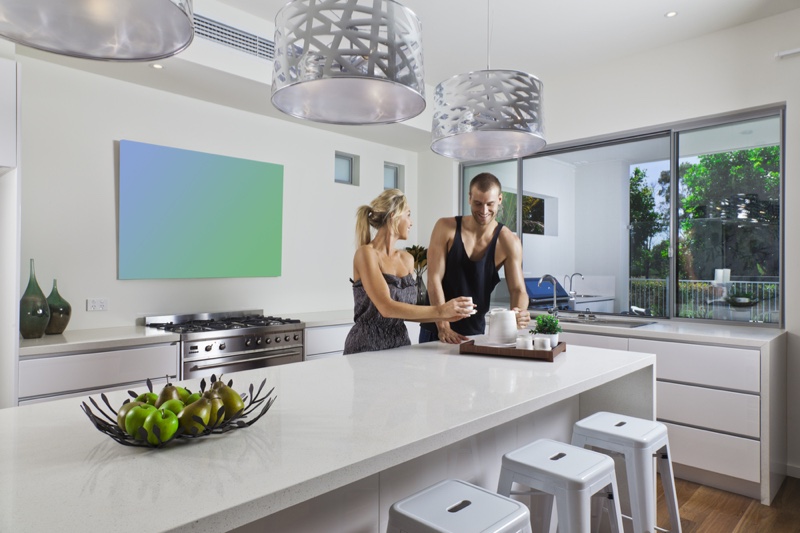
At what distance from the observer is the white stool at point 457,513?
4.14 ft

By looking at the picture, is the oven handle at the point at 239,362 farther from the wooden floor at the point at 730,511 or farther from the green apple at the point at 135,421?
the wooden floor at the point at 730,511

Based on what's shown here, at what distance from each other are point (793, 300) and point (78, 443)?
396cm

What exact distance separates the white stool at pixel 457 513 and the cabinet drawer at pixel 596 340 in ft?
7.63

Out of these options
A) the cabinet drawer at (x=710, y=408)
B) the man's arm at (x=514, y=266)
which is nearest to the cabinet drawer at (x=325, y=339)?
the man's arm at (x=514, y=266)

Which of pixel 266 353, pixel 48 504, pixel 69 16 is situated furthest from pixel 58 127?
pixel 48 504

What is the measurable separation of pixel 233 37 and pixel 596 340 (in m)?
3.25

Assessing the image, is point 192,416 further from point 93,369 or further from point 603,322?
point 603,322

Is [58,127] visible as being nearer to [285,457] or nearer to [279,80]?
[279,80]

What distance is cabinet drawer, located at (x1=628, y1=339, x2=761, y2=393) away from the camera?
3092 mm

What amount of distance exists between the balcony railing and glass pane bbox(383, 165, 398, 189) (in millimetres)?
→ 2625

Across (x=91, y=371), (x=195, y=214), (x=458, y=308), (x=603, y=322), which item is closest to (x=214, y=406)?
(x=458, y=308)

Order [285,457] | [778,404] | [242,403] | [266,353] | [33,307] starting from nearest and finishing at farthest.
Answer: [285,457] → [242,403] → [33,307] → [778,404] → [266,353]

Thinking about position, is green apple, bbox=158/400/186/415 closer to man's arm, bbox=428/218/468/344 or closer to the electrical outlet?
man's arm, bbox=428/218/468/344

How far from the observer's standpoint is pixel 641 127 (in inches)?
163
